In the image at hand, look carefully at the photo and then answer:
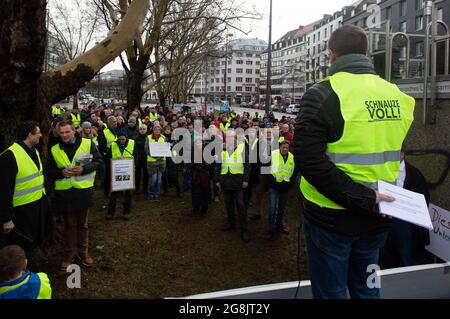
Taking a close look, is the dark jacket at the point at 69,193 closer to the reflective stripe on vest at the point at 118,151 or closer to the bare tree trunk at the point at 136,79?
the reflective stripe on vest at the point at 118,151

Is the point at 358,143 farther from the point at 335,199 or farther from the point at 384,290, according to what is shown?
the point at 384,290

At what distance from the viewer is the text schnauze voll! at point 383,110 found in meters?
2.04

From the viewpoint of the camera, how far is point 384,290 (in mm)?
3227

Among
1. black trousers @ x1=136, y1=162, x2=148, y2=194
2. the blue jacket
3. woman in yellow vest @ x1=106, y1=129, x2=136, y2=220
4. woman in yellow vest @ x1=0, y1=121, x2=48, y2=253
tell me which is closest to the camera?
the blue jacket

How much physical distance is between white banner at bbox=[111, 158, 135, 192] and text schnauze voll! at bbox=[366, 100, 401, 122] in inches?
249

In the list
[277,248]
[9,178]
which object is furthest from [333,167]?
[277,248]

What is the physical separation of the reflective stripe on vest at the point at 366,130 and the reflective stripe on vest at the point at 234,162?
17.1 feet

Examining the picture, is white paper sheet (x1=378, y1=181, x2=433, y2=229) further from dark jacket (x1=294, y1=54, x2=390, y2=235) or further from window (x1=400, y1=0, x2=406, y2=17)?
window (x1=400, y1=0, x2=406, y2=17)

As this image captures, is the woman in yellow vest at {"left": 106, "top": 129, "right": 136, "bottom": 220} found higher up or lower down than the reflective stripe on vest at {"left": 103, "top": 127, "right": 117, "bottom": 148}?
lower down

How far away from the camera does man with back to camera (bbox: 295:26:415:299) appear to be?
6.59ft

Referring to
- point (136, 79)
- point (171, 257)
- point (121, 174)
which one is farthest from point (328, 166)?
point (136, 79)

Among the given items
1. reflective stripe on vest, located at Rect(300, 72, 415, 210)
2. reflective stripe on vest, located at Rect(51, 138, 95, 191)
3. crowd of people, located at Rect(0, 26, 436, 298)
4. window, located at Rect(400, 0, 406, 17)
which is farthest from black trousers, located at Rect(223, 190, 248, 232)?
window, located at Rect(400, 0, 406, 17)

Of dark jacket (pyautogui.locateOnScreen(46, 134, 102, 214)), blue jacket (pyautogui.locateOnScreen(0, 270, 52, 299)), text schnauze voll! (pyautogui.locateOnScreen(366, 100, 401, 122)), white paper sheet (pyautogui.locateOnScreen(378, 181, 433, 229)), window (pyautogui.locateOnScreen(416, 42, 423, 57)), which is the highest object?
window (pyautogui.locateOnScreen(416, 42, 423, 57))

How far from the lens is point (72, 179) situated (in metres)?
5.27
